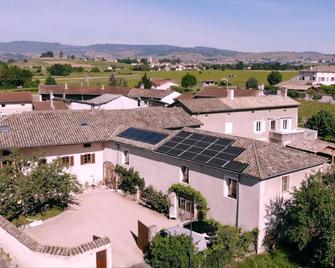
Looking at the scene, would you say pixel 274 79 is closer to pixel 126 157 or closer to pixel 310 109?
pixel 310 109

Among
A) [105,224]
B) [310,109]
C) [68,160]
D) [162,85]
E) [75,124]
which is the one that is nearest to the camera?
[105,224]

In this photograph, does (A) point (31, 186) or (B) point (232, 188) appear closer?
(B) point (232, 188)

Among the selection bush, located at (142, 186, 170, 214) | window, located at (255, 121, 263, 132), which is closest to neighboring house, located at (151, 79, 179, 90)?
window, located at (255, 121, 263, 132)

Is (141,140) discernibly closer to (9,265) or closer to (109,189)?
(109,189)

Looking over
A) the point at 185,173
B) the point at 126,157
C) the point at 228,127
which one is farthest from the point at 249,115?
the point at 185,173

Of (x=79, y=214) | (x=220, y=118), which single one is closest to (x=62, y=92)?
(x=220, y=118)

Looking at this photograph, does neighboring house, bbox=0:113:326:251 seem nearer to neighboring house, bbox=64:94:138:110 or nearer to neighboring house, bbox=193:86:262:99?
neighboring house, bbox=64:94:138:110

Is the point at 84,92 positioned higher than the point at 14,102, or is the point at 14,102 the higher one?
the point at 84,92
